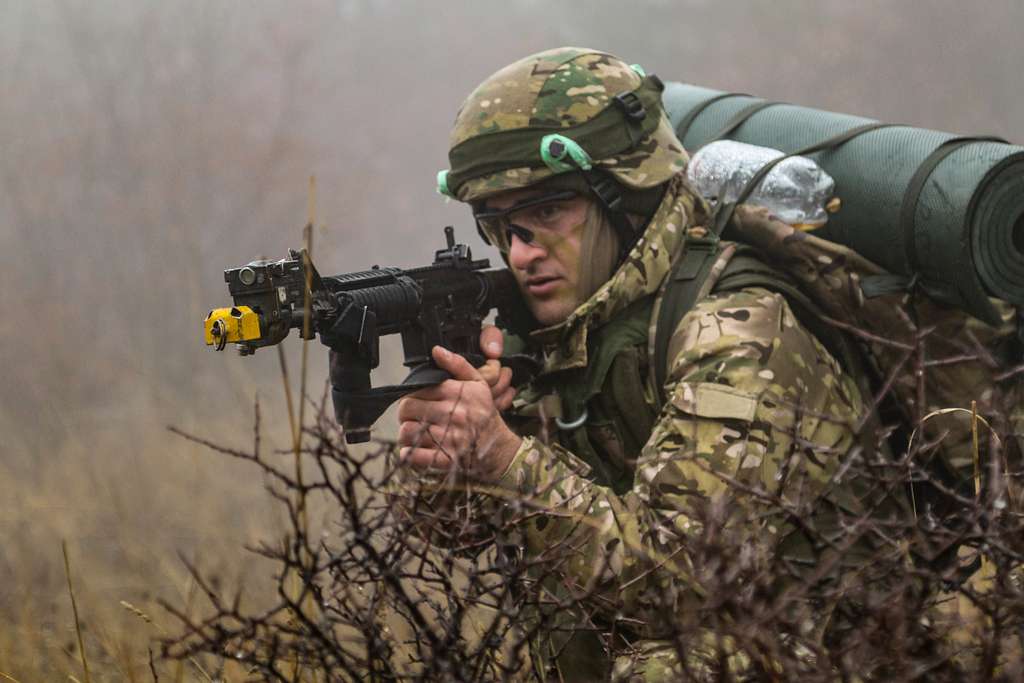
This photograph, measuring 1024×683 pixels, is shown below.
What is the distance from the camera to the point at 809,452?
1.88 m

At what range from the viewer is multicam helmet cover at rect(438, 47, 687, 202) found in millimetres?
3498

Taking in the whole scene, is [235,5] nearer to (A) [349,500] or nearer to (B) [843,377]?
Result: (B) [843,377]

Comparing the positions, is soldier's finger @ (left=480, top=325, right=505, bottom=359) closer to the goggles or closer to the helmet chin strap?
the goggles

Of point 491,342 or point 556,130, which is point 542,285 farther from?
Answer: point 556,130

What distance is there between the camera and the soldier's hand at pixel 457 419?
303 centimetres

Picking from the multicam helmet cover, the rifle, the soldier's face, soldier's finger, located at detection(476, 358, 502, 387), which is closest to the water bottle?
the multicam helmet cover

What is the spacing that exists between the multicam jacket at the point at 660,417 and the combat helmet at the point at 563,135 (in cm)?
14

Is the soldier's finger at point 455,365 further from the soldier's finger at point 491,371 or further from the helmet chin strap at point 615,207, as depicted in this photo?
the helmet chin strap at point 615,207

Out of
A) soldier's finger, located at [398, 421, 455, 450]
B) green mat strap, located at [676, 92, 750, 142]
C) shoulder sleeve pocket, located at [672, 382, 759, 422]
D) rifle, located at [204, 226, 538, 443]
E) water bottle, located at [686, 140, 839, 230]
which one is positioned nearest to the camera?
rifle, located at [204, 226, 538, 443]

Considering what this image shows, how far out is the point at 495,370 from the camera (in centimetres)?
348

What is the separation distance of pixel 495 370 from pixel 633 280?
1.57 feet

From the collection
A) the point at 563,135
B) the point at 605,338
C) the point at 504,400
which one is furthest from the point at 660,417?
the point at 563,135

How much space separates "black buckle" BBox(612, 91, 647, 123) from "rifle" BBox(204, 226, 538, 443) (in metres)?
0.61

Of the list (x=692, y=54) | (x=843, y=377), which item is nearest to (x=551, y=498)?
(x=843, y=377)
